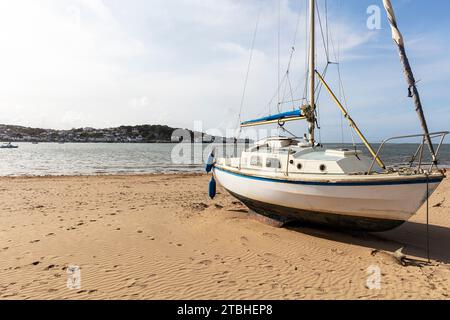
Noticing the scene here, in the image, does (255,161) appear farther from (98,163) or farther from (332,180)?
(98,163)

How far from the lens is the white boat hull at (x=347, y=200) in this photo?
736cm

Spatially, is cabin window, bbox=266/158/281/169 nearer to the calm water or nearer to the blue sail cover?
the blue sail cover

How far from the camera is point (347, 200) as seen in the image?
26.1 ft

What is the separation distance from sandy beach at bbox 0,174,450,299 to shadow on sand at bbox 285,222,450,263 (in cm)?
3

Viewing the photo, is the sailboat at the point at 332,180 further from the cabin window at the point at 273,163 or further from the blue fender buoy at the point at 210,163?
the blue fender buoy at the point at 210,163

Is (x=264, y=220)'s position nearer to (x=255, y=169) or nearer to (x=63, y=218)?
(x=255, y=169)

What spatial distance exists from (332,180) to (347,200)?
0.68m

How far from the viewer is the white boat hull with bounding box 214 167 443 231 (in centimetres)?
736

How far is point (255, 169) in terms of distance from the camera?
431 inches

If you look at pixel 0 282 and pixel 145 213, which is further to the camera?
pixel 145 213
